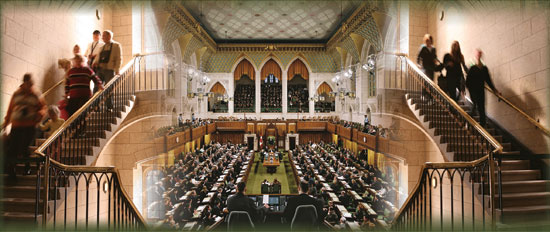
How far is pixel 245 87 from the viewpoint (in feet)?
54.1

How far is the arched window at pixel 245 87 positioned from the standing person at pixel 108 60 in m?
11.3

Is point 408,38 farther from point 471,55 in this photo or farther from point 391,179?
point 391,179

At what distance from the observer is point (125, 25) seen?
2.69 metres

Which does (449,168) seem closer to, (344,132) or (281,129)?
(344,132)

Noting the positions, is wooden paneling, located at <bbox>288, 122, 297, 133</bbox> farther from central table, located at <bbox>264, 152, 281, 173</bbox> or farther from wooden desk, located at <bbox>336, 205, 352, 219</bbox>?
wooden desk, located at <bbox>336, 205, 352, 219</bbox>

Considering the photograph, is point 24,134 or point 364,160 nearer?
point 24,134

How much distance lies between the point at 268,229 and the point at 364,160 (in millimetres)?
2278

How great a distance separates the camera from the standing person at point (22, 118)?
7.05 feet

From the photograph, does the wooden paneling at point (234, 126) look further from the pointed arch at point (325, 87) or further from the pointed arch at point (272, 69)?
the pointed arch at point (272, 69)

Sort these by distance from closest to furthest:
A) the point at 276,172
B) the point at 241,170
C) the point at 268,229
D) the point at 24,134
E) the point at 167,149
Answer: the point at 24,134
the point at 268,229
the point at 167,149
the point at 276,172
the point at 241,170

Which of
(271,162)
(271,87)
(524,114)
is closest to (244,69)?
(271,87)

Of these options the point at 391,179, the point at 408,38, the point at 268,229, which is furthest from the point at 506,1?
the point at 268,229

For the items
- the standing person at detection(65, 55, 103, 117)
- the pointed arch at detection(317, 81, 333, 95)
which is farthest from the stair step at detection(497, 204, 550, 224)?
the pointed arch at detection(317, 81, 333, 95)

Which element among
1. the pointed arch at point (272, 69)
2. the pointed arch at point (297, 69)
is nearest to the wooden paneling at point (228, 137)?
the pointed arch at point (297, 69)
